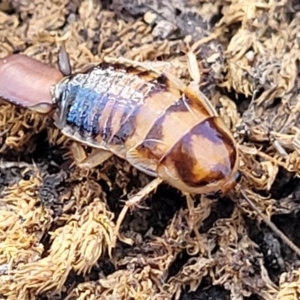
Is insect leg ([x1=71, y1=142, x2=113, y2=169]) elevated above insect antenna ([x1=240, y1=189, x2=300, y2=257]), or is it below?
below

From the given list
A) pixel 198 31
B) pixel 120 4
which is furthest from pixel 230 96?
pixel 120 4

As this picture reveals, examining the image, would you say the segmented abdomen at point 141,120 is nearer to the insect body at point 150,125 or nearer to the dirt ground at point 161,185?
the insect body at point 150,125

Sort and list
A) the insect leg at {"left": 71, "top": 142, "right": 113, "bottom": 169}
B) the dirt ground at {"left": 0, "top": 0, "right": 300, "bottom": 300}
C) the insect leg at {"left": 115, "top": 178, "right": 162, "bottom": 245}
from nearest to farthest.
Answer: the dirt ground at {"left": 0, "top": 0, "right": 300, "bottom": 300} → the insect leg at {"left": 115, "top": 178, "right": 162, "bottom": 245} → the insect leg at {"left": 71, "top": 142, "right": 113, "bottom": 169}

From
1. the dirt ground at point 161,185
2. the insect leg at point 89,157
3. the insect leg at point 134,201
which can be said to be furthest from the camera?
the insect leg at point 89,157

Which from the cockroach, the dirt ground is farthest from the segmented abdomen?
the dirt ground

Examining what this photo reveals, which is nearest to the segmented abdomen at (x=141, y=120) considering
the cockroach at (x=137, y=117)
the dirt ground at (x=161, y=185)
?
the cockroach at (x=137, y=117)

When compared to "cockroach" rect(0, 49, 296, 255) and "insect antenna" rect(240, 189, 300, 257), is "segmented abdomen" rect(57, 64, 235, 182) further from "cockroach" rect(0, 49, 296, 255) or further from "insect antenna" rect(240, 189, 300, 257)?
"insect antenna" rect(240, 189, 300, 257)

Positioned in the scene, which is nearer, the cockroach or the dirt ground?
the dirt ground
